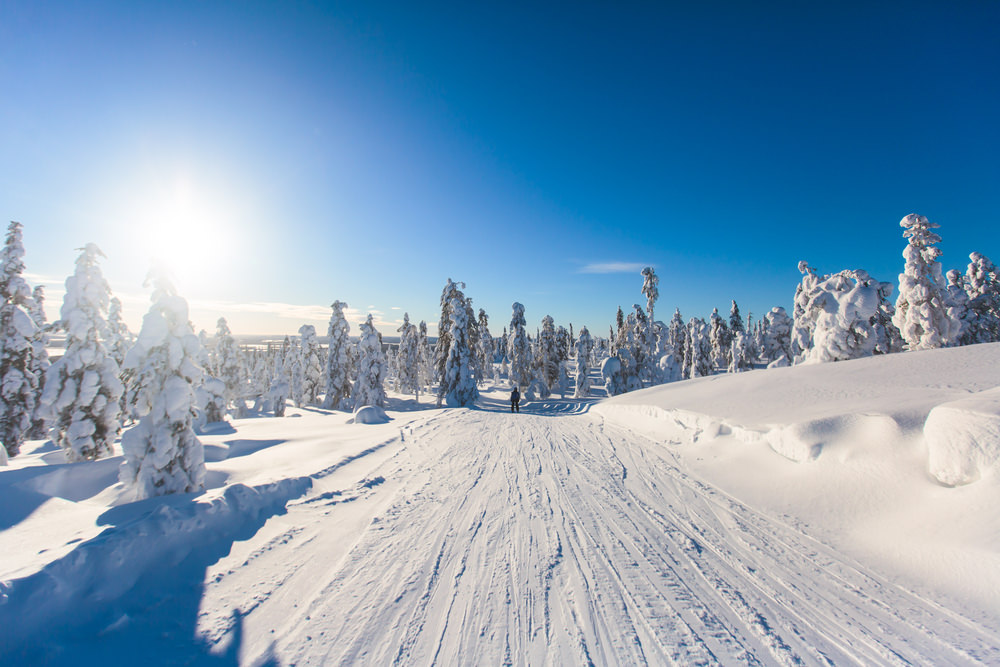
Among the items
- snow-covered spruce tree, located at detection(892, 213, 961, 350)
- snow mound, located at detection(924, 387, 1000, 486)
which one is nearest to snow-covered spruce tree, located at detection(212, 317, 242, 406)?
snow mound, located at detection(924, 387, 1000, 486)

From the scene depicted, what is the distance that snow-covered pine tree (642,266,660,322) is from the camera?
141 ft

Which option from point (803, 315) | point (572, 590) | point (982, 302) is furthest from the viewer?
point (982, 302)

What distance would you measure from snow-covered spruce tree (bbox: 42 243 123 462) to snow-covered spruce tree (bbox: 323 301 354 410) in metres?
20.8

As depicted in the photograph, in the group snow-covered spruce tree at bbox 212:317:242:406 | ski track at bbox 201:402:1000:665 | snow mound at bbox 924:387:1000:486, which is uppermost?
snow-covered spruce tree at bbox 212:317:242:406

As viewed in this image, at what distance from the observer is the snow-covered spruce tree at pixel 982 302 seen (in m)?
25.2

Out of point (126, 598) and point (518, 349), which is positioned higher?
point (518, 349)

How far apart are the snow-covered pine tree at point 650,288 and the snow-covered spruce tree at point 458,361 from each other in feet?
83.9

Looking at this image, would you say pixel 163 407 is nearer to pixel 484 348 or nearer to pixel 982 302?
pixel 982 302

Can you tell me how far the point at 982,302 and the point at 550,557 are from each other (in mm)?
40196

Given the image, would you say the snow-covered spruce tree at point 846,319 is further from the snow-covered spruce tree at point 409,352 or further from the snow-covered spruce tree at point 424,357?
the snow-covered spruce tree at point 424,357

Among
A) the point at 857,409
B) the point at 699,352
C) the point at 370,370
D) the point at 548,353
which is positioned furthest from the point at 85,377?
the point at 699,352

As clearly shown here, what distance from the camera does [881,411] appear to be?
6680mm

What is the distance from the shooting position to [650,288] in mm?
43094

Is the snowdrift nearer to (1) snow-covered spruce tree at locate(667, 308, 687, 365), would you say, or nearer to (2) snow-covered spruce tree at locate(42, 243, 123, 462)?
(2) snow-covered spruce tree at locate(42, 243, 123, 462)
